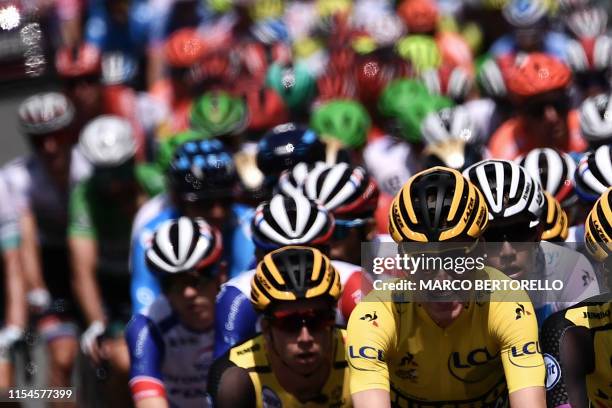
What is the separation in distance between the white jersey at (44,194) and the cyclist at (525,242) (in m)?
5.05

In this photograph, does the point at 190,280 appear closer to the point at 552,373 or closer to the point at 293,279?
the point at 293,279

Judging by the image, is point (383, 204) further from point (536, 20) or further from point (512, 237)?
point (536, 20)

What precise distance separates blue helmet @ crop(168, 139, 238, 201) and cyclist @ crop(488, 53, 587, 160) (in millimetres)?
2357

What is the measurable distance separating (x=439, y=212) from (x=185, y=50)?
8139 mm

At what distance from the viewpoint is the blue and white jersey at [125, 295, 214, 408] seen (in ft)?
24.9

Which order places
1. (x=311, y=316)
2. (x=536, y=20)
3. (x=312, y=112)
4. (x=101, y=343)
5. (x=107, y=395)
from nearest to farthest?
(x=311, y=316) → (x=107, y=395) → (x=101, y=343) → (x=312, y=112) → (x=536, y=20)

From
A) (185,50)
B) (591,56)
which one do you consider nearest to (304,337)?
(591,56)

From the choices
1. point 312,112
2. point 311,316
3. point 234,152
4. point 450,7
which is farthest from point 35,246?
point 450,7

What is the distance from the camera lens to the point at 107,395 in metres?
8.09

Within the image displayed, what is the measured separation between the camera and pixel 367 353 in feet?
19.5

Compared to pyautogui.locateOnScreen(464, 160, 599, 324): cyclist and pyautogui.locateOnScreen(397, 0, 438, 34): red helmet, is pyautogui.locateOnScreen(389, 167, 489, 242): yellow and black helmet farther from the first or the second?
pyautogui.locateOnScreen(397, 0, 438, 34): red helmet

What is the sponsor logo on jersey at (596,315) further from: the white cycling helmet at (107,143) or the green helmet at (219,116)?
the white cycling helmet at (107,143)

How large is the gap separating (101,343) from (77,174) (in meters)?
2.67

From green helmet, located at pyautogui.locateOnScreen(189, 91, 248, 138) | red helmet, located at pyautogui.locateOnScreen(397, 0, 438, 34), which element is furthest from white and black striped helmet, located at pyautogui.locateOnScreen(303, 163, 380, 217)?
red helmet, located at pyautogui.locateOnScreen(397, 0, 438, 34)
